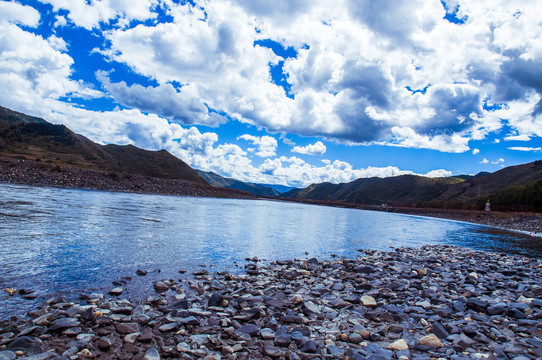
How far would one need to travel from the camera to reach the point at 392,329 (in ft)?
21.5

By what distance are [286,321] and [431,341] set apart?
3072 mm

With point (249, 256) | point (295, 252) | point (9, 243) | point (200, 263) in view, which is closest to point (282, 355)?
point (200, 263)

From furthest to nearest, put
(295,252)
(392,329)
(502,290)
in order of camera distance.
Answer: (295,252) < (502,290) < (392,329)

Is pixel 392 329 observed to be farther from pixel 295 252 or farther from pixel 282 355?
pixel 295 252

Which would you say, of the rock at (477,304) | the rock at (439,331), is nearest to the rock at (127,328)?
the rock at (439,331)

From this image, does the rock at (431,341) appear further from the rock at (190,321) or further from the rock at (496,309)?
the rock at (190,321)

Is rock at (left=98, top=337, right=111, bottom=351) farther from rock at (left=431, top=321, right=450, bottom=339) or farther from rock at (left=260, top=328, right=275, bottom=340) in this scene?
rock at (left=431, top=321, right=450, bottom=339)

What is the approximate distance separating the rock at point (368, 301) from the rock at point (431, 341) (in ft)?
6.88

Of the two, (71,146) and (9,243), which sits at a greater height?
(71,146)

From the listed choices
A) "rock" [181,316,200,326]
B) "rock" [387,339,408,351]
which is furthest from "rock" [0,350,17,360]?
"rock" [387,339,408,351]

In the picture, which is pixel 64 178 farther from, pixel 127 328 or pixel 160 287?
pixel 127 328

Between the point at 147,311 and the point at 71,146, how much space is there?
20378 cm

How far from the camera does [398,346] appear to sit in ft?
18.3

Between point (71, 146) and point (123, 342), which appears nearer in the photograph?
point (123, 342)
